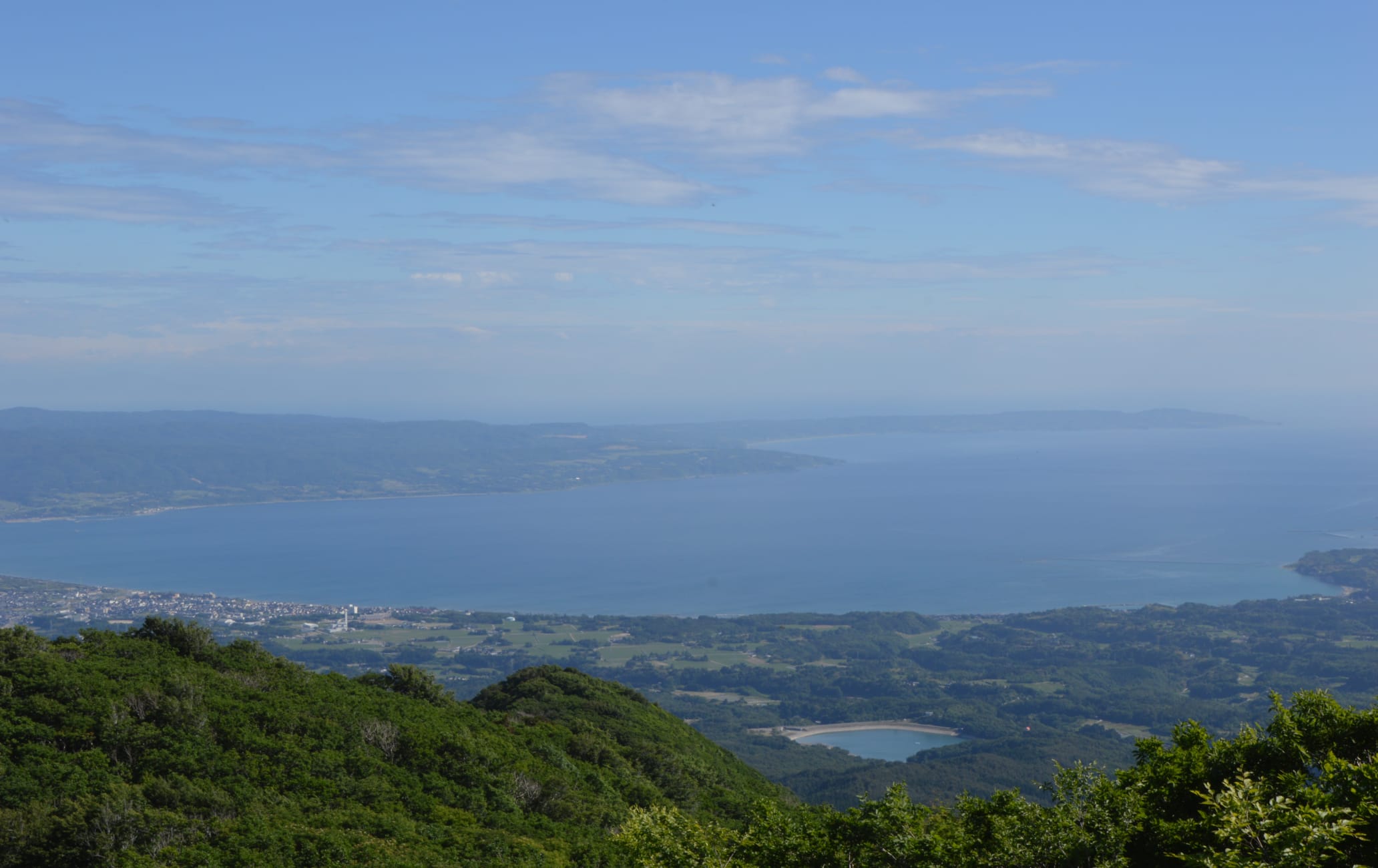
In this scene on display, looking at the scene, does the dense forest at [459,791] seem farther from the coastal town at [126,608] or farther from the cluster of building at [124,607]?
the cluster of building at [124,607]

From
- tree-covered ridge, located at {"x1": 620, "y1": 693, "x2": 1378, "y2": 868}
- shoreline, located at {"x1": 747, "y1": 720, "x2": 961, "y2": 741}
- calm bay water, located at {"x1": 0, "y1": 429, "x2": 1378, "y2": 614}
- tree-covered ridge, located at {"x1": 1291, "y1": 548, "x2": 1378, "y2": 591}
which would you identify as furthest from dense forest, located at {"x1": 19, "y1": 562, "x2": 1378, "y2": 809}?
tree-covered ridge, located at {"x1": 620, "y1": 693, "x2": 1378, "y2": 868}

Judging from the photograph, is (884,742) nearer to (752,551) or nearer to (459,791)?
(459,791)

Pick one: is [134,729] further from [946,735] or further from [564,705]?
[946,735]

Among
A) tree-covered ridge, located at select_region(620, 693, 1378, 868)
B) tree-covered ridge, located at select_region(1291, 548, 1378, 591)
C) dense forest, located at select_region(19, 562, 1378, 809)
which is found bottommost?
dense forest, located at select_region(19, 562, 1378, 809)

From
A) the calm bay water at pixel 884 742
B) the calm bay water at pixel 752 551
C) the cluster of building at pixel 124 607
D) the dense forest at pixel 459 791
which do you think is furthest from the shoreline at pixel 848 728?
the cluster of building at pixel 124 607

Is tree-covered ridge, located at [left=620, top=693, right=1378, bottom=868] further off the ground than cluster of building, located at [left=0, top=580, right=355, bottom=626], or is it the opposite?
tree-covered ridge, located at [left=620, top=693, right=1378, bottom=868]

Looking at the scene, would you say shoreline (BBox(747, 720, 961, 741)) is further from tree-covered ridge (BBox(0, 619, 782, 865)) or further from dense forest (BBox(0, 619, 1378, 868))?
tree-covered ridge (BBox(0, 619, 782, 865))

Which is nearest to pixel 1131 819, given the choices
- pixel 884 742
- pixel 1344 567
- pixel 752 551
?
pixel 884 742
